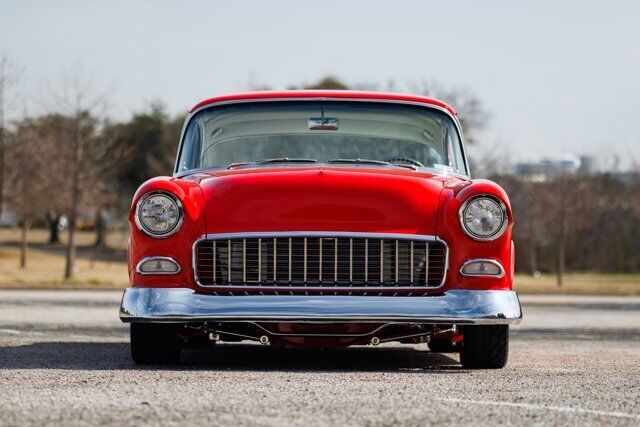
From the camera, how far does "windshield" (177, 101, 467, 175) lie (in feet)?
26.3

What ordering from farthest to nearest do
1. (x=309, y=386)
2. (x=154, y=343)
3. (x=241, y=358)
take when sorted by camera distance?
1. (x=241, y=358)
2. (x=154, y=343)
3. (x=309, y=386)

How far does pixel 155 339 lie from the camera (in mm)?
7105

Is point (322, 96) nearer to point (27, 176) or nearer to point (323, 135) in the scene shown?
point (323, 135)

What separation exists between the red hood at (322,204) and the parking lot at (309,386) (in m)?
0.90

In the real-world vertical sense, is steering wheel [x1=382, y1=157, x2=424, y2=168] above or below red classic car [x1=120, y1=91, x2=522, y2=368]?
above

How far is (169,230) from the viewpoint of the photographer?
691cm

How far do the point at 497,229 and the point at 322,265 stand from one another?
1118 mm

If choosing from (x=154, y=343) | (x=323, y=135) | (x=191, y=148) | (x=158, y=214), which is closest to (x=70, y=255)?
(x=191, y=148)

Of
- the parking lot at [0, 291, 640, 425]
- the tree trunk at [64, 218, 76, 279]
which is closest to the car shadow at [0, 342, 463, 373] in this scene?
the parking lot at [0, 291, 640, 425]

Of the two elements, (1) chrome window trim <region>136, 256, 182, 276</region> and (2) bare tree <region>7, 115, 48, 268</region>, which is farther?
(2) bare tree <region>7, 115, 48, 268</region>

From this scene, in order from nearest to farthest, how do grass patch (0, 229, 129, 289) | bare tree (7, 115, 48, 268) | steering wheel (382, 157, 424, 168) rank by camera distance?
steering wheel (382, 157, 424, 168), grass patch (0, 229, 129, 289), bare tree (7, 115, 48, 268)

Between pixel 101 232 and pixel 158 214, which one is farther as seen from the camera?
pixel 101 232

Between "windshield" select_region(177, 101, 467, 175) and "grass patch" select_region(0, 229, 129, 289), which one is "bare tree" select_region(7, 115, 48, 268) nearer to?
"grass patch" select_region(0, 229, 129, 289)

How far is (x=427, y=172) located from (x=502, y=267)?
3.39 feet
